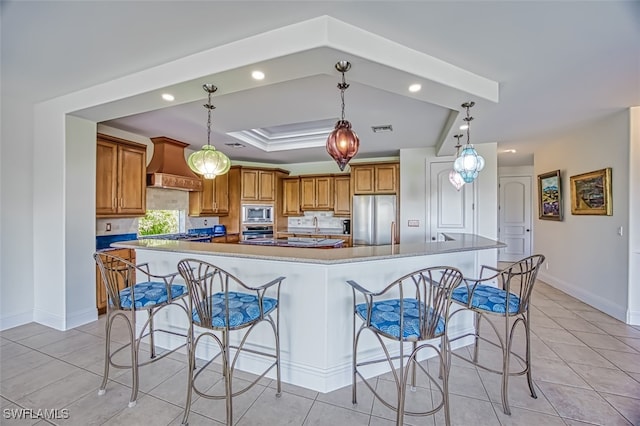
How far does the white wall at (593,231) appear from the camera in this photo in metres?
3.38

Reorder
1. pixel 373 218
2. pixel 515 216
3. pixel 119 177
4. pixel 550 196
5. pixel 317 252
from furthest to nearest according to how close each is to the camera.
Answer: pixel 515 216 < pixel 373 218 < pixel 550 196 < pixel 119 177 < pixel 317 252

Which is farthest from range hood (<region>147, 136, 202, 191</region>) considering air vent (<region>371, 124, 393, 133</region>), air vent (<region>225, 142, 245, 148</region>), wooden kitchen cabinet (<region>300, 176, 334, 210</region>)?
Result: air vent (<region>371, 124, 393, 133</region>)

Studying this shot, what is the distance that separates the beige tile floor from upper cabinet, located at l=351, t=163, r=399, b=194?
10.2 ft

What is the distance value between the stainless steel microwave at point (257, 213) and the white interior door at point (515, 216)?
18.3ft

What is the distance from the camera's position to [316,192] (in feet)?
19.7

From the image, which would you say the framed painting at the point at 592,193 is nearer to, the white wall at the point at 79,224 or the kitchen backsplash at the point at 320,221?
the kitchen backsplash at the point at 320,221

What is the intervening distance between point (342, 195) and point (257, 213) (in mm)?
1743

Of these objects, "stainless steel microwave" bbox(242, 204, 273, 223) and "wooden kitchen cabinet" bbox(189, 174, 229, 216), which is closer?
"wooden kitchen cabinet" bbox(189, 174, 229, 216)

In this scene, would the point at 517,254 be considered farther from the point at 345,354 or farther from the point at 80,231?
the point at 80,231

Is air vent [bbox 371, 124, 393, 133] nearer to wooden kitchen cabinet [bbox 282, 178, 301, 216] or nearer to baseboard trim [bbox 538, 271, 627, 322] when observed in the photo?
wooden kitchen cabinet [bbox 282, 178, 301, 216]

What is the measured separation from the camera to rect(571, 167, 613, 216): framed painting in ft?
11.7

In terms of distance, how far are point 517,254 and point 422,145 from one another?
4407 millimetres

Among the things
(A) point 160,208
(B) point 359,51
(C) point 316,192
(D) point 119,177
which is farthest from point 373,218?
(D) point 119,177

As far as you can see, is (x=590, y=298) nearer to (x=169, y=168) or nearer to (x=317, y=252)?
(x=317, y=252)
